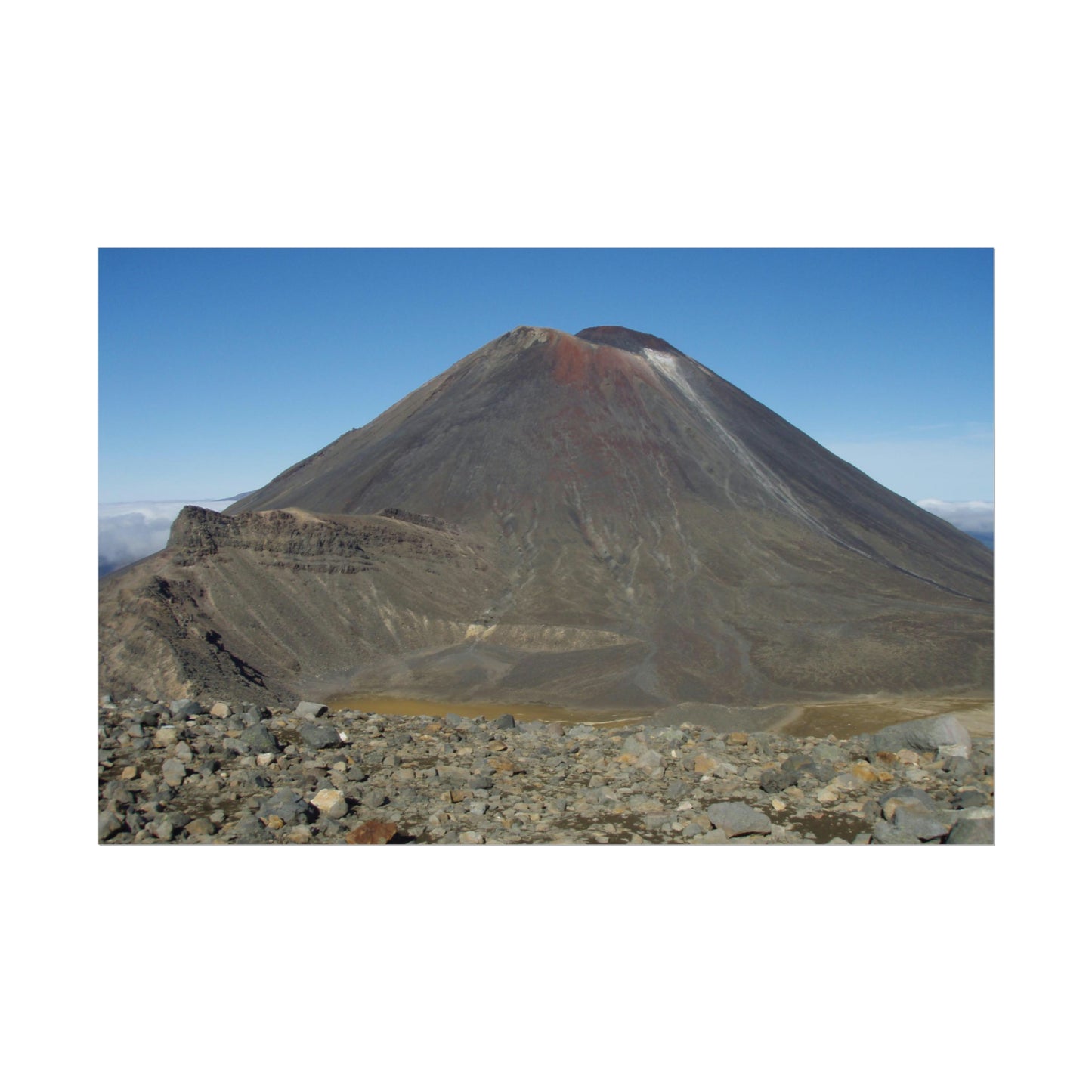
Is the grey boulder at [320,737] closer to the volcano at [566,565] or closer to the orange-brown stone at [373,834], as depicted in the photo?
the orange-brown stone at [373,834]

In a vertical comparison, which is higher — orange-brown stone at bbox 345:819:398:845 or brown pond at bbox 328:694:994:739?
orange-brown stone at bbox 345:819:398:845

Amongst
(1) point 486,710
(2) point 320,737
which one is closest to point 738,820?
(2) point 320,737

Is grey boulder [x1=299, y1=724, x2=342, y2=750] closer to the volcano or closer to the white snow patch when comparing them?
the volcano

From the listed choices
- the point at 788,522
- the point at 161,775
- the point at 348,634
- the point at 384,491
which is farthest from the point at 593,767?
the point at 384,491

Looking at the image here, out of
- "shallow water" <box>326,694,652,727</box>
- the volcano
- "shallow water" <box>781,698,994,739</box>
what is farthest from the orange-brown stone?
the volcano

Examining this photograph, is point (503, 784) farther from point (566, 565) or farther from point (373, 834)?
point (566, 565)

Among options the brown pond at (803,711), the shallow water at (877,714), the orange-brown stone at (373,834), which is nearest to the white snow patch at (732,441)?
the shallow water at (877,714)
